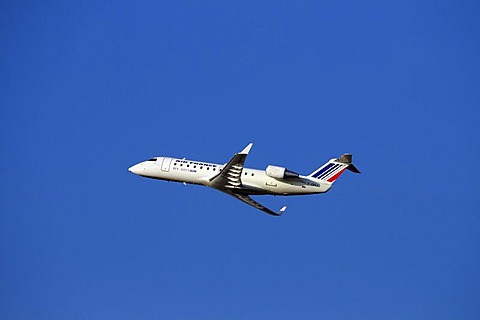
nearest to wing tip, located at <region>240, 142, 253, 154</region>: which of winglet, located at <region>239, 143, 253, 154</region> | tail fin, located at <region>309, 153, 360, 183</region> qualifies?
winglet, located at <region>239, 143, 253, 154</region>

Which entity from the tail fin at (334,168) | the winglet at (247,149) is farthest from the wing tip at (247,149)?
the tail fin at (334,168)

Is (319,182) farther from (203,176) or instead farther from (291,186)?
(203,176)

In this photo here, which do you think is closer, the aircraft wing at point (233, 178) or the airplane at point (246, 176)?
the aircraft wing at point (233, 178)

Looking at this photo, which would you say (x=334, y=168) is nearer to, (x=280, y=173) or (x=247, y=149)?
(x=280, y=173)

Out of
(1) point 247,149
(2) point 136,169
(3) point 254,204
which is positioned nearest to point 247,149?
(1) point 247,149

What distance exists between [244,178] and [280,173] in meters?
A: 3.47

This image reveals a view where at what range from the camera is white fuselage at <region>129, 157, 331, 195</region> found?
59.1 meters

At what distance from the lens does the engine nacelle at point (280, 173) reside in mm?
58031

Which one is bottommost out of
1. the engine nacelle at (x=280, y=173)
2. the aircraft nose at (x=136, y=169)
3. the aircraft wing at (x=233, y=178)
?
the aircraft wing at (x=233, y=178)

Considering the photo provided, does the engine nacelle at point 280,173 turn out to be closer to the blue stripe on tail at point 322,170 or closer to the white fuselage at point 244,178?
the white fuselage at point 244,178

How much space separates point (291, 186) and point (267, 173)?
2276 mm

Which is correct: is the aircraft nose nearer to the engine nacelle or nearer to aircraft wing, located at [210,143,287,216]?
aircraft wing, located at [210,143,287,216]

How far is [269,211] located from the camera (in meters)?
64.0

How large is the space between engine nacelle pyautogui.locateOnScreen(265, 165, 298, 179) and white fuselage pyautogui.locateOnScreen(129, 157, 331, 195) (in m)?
0.60
